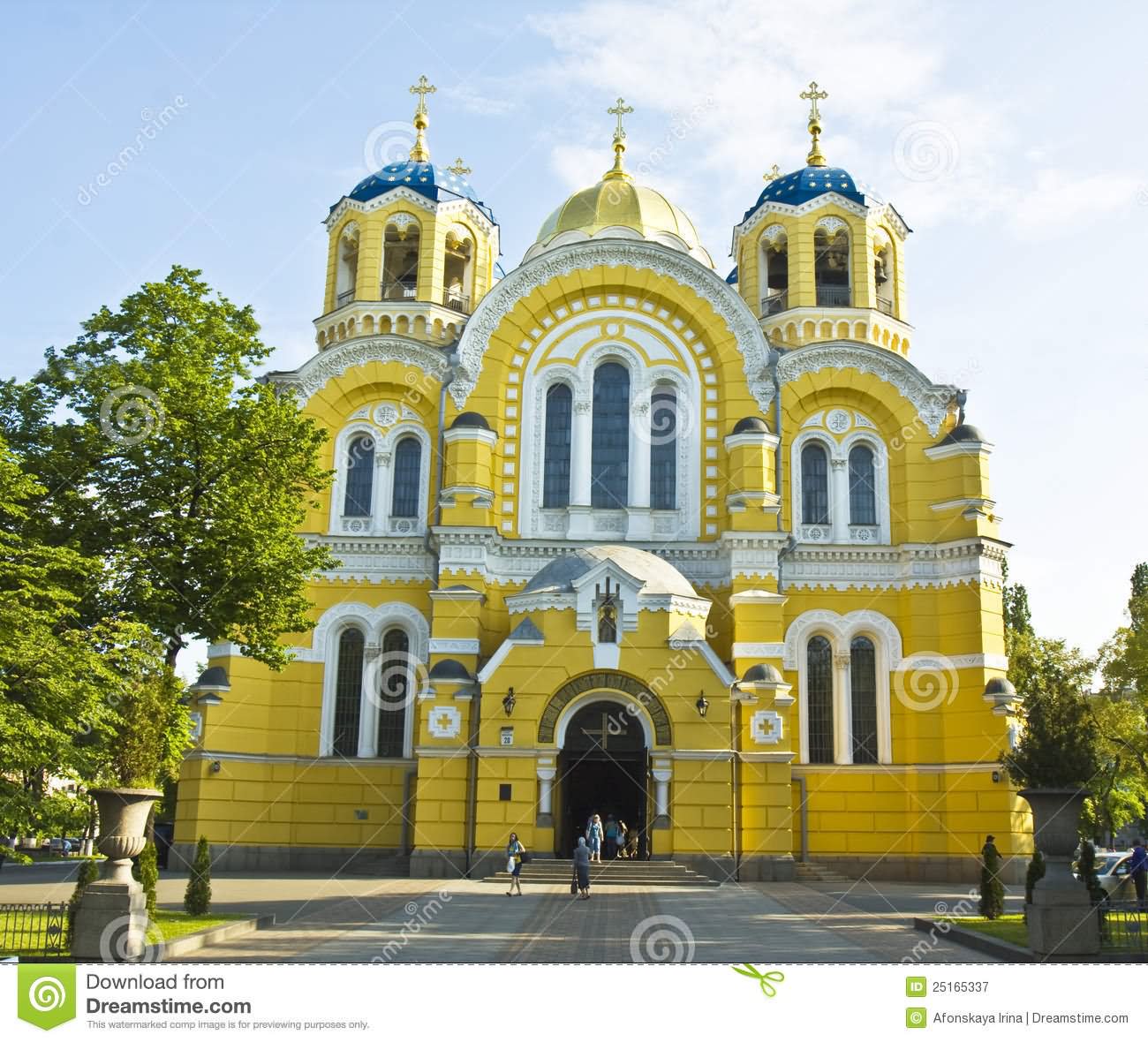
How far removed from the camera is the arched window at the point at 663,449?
114 feet

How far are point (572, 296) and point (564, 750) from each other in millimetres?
13711

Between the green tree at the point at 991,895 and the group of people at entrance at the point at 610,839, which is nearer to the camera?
the green tree at the point at 991,895

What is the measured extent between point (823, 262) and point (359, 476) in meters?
16.1

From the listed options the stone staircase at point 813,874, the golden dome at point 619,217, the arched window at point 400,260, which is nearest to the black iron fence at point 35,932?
the stone staircase at point 813,874

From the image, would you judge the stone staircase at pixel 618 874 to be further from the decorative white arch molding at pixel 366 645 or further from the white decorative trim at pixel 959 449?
the white decorative trim at pixel 959 449

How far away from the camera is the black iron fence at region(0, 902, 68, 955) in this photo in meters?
15.7

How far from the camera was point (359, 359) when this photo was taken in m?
36.2

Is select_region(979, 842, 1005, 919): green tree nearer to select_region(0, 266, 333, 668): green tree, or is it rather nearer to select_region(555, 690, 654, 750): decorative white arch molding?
select_region(555, 690, 654, 750): decorative white arch molding

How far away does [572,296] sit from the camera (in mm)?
35938

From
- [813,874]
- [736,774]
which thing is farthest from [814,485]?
[813,874]

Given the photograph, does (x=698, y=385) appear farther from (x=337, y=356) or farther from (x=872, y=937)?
(x=872, y=937)

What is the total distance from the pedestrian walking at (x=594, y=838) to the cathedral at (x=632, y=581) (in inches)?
45.6

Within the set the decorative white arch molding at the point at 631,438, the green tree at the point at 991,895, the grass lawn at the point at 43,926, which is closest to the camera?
the grass lawn at the point at 43,926
